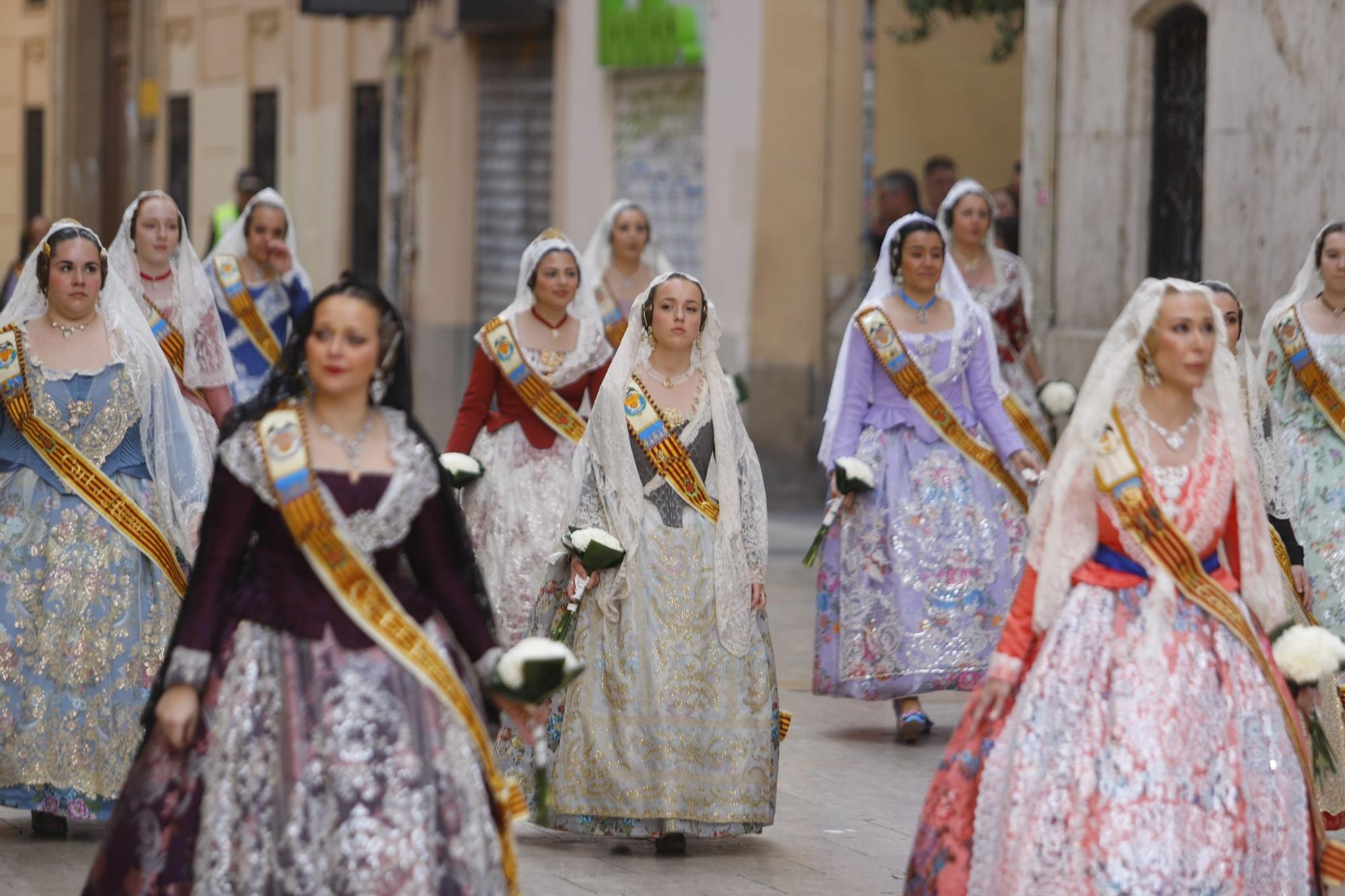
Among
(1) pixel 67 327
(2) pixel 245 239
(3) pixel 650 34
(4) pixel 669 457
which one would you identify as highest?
(3) pixel 650 34

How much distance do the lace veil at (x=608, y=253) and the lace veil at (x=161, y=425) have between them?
5.10 m

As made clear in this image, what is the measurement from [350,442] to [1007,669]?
1566mm

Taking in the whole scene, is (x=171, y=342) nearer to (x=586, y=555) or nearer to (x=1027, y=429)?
(x=586, y=555)

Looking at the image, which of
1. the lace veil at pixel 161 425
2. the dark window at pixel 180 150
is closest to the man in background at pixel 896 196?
the lace veil at pixel 161 425

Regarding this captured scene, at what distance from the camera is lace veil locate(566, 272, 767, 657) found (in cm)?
749

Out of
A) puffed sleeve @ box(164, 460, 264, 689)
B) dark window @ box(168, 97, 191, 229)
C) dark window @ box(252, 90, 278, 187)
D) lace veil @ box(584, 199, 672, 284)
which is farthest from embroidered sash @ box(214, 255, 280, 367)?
dark window @ box(168, 97, 191, 229)

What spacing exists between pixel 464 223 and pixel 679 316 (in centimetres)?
1485

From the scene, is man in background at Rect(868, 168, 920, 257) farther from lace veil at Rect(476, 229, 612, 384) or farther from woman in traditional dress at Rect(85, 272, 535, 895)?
woman in traditional dress at Rect(85, 272, 535, 895)

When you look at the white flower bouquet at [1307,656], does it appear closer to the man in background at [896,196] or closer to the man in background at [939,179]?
the man in background at [896,196]

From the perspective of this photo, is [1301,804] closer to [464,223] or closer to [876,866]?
[876,866]

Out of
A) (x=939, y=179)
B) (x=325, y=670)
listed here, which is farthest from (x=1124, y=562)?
(x=939, y=179)

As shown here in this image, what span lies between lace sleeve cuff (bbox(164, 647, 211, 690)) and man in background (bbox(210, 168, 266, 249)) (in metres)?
9.00

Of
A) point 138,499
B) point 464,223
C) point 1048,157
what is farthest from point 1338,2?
point 464,223

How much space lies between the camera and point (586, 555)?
736 centimetres
